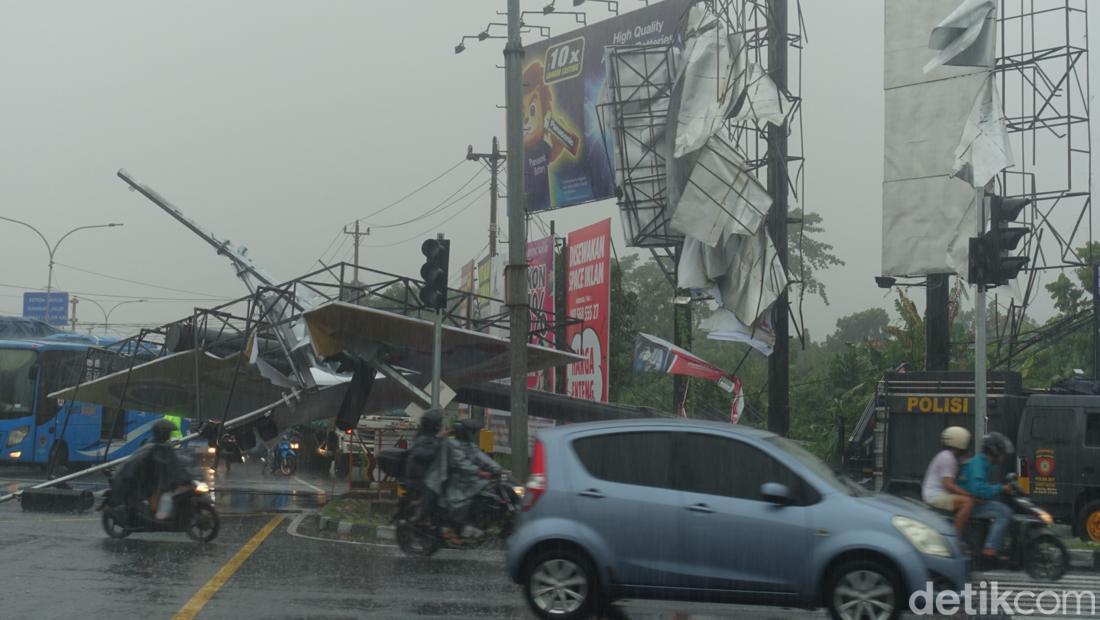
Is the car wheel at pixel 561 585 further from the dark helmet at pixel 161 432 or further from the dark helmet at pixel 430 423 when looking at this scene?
the dark helmet at pixel 161 432

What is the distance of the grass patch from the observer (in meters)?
17.2

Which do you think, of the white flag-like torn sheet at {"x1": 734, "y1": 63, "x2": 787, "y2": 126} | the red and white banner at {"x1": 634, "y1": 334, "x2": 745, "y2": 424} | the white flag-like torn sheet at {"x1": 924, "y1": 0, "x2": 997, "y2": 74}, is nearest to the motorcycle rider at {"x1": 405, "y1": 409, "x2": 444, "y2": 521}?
the white flag-like torn sheet at {"x1": 924, "y1": 0, "x2": 997, "y2": 74}

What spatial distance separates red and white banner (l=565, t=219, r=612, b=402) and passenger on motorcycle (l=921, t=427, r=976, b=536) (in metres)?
16.8

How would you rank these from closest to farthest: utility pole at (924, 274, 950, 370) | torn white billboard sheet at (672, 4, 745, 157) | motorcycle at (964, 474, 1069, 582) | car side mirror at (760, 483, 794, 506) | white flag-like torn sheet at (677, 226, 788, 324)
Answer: car side mirror at (760, 483, 794, 506) < motorcycle at (964, 474, 1069, 582) < utility pole at (924, 274, 950, 370) < white flag-like torn sheet at (677, 226, 788, 324) < torn white billboard sheet at (672, 4, 745, 157)

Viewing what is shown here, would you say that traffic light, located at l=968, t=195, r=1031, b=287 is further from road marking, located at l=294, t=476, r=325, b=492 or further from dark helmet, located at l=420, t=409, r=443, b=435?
road marking, located at l=294, t=476, r=325, b=492

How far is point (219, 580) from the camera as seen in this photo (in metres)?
10.8

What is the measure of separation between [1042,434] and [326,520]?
10.6 m

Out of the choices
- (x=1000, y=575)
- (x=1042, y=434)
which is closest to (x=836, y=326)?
(x=1042, y=434)

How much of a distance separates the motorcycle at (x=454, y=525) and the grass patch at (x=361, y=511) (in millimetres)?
3298

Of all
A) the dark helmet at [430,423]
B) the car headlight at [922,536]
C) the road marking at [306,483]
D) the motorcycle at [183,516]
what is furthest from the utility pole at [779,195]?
the car headlight at [922,536]

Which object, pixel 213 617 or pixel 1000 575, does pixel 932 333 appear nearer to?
pixel 1000 575

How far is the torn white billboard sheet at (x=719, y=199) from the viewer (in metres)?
25.3

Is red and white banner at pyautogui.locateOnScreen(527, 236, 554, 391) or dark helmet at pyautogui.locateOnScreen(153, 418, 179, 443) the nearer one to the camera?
dark helmet at pyautogui.locateOnScreen(153, 418, 179, 443)

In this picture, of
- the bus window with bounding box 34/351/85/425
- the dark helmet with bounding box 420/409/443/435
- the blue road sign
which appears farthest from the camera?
the blue road sign
